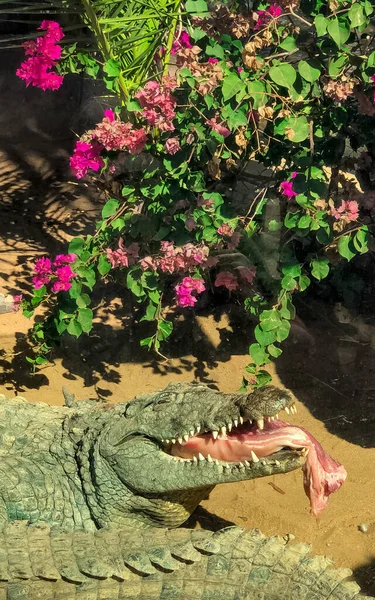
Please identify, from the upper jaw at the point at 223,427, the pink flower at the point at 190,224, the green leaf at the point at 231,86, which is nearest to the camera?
the upper jaw at the point at 223,427

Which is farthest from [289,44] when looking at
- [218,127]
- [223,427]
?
[223,427]

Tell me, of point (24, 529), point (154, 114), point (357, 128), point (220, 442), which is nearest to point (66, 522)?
point (24, 529)

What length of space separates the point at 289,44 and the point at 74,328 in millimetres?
2154

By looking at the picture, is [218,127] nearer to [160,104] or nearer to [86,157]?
[160,104]

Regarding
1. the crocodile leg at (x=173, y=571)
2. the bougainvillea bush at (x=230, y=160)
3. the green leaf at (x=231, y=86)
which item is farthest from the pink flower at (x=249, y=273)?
the crocodile leg at (x=173, y=571)

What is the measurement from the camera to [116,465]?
4.31m

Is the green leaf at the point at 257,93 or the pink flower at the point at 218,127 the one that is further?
the pink flower at the point at 218,127

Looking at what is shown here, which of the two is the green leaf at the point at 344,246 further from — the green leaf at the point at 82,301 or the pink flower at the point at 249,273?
the green leaf at the point at 82,301

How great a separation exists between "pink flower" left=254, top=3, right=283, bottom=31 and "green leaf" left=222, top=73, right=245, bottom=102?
55 centimetres

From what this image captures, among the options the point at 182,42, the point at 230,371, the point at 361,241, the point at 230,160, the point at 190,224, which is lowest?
the point at 230,371

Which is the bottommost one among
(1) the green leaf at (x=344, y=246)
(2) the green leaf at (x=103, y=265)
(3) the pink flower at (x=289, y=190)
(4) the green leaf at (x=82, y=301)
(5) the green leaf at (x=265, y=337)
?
(5) the green leaf at (x=265, y=337)

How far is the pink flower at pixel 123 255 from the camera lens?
5.28 m

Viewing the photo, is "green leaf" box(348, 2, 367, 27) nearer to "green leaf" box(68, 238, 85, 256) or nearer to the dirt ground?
"green leaf" box(68, 238, 85, 256)

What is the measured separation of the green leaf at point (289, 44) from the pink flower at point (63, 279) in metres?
1.84
